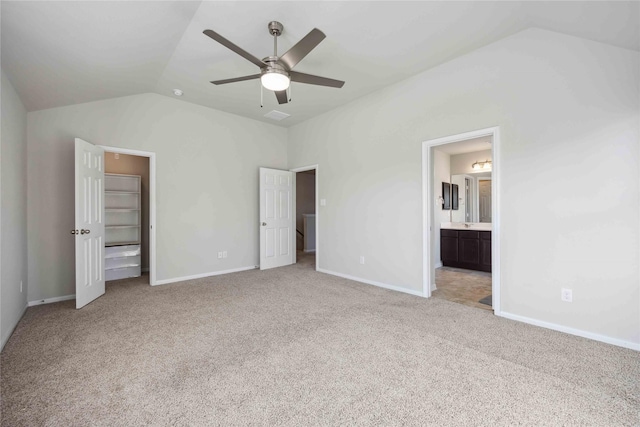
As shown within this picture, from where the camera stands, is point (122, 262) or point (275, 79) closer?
point (275, 79)

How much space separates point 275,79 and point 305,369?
91.3 inches

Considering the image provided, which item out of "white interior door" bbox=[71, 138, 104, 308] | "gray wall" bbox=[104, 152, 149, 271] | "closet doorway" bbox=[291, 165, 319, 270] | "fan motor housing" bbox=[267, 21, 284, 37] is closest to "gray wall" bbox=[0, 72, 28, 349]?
"white interior door" bbox=[71, 138, 104, 308]

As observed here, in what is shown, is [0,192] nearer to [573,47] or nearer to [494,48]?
[494,48]

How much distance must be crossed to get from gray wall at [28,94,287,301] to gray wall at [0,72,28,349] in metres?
0.22

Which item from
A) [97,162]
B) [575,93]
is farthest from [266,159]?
[575,93]

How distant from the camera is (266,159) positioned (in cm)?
566

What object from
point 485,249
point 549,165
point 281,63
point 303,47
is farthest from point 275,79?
point 485,249

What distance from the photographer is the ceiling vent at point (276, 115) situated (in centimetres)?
499

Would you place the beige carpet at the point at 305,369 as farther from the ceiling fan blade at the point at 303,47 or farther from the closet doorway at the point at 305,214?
the closet doorway at the point at 305,214

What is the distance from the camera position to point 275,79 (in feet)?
7.97

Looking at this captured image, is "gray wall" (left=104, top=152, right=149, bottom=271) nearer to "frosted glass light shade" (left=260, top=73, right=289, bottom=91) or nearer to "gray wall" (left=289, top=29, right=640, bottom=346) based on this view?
"frosted glass light shade" (left=260, top=73, right=289, bottom=91)

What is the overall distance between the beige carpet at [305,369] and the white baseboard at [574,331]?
11 cm

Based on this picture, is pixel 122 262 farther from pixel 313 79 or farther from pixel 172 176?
pixel 313 79

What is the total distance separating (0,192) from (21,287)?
136cm
